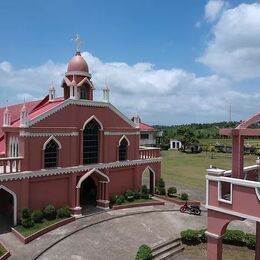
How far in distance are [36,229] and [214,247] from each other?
1029cm

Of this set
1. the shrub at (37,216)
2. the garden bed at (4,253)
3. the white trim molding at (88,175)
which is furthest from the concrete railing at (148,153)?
the garden bed at (4,253)

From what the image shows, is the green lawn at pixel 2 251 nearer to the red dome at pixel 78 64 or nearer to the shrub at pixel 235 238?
the shrub at pixel 235 238

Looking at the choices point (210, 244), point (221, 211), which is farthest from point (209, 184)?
point (210, 244)

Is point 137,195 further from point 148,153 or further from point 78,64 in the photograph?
point 78,64

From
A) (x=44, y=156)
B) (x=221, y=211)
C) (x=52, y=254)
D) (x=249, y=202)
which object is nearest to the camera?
(x=249, y=202)

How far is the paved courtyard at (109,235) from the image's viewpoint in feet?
53.9

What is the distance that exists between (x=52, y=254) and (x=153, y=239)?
5.40 m

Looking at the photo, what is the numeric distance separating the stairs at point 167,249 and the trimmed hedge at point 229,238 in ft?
1.65

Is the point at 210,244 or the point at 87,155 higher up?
the point at 87,155

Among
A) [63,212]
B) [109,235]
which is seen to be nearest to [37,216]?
[63,212]

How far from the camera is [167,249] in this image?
56.6ft

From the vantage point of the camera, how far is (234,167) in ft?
41.2

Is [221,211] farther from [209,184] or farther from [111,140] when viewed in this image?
[111,140]

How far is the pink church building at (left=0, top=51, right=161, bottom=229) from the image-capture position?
19.5 metres
